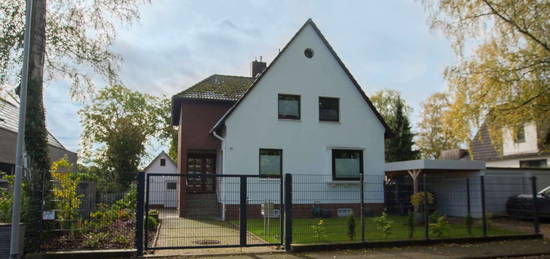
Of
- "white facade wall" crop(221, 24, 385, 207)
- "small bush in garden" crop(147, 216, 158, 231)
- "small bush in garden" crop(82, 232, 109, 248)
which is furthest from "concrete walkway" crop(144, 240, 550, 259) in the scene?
"white facade wall" crop(221, 24, 385, 207)

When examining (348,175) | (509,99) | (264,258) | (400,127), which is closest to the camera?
(264,258)

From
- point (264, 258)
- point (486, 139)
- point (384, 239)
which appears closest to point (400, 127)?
point (486, 139)

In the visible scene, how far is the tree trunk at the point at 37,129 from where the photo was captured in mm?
9205

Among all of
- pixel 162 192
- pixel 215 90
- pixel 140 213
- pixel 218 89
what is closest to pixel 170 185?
pixel 162 192

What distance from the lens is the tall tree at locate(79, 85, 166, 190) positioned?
3578cm

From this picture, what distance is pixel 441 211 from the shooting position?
61.1 feet

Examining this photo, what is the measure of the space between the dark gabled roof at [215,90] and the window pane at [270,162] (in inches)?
132

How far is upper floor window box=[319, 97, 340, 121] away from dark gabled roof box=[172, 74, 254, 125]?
13.3 ft

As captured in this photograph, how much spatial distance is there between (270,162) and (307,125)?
236 cm

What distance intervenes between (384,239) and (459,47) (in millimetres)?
6997

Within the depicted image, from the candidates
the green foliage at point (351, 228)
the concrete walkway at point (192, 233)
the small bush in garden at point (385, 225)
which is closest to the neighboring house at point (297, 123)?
the small bush in garden at point (385, 225)

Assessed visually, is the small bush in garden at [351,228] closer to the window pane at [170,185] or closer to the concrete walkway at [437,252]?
the concrete walkway at [437,252]

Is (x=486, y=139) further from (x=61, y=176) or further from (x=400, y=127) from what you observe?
(x=61, y=176)

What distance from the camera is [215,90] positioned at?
20.8m
